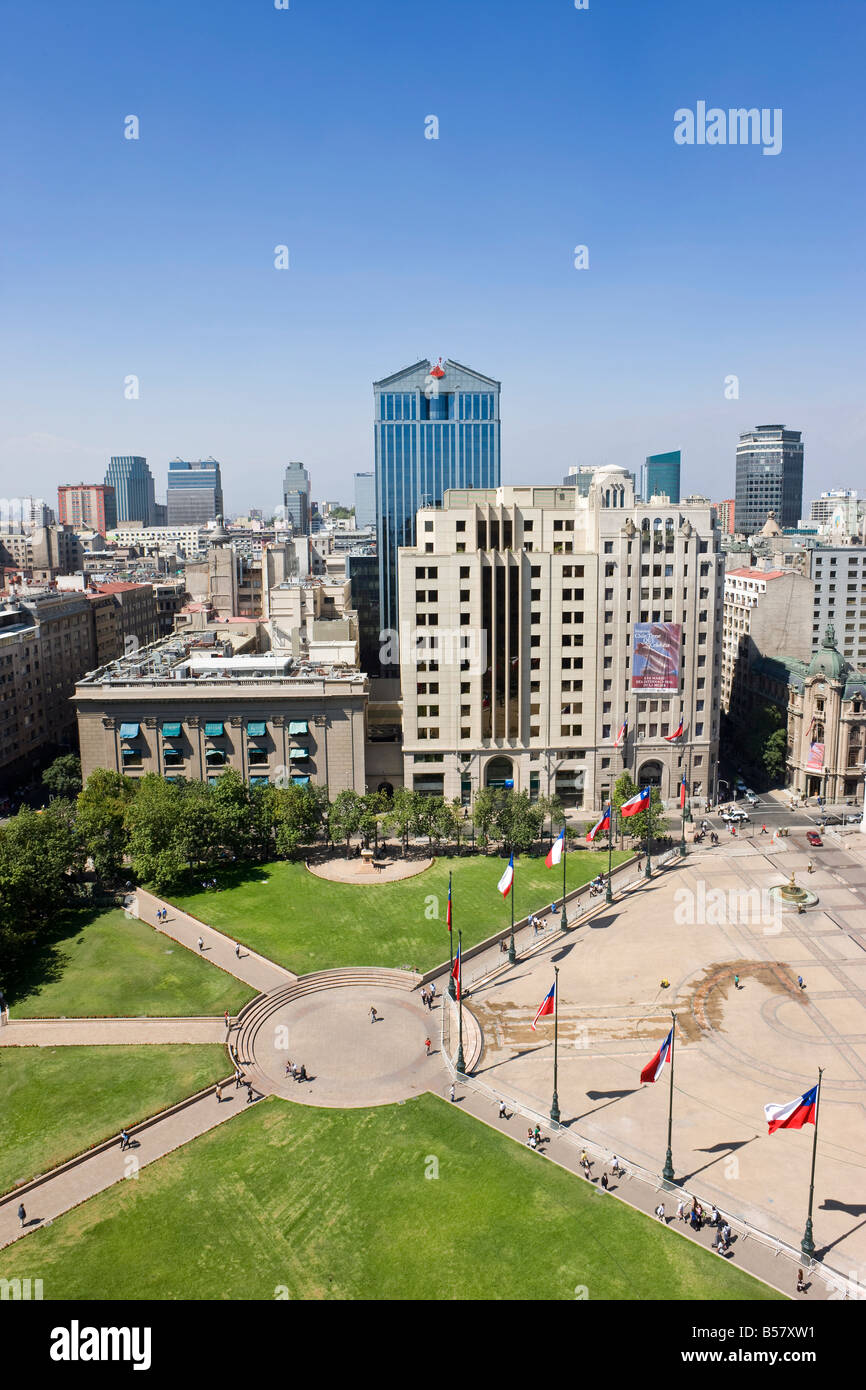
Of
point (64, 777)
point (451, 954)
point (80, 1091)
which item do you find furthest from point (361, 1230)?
point (64, 777)

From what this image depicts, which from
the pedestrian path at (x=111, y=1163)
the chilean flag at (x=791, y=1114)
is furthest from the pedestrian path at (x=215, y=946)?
the chilean flag at (x=791, y=1114)

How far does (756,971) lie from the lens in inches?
2581

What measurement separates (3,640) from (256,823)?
50049 mm

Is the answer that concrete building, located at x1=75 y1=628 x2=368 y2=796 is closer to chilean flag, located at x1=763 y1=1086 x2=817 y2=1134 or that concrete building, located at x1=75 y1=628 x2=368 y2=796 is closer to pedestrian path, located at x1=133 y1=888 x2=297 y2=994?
pedestrian path, located at x1=133 y1=888 x2=297 y2=994

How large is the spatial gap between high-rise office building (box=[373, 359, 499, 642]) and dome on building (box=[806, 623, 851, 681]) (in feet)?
214

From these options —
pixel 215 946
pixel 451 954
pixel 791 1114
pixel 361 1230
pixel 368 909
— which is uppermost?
pixel 791 1114

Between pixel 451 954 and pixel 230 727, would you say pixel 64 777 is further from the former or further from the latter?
pixel 451 954

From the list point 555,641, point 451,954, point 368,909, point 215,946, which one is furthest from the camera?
point 555,641

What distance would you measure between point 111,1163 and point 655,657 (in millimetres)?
70638

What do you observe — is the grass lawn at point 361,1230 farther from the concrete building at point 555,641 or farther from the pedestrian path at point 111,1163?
the concrete building at point 555,641

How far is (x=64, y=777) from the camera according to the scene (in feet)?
333

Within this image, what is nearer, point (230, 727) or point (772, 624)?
point (230, 727)
